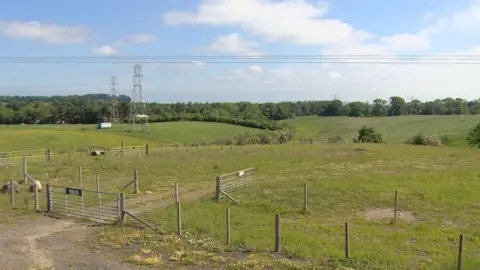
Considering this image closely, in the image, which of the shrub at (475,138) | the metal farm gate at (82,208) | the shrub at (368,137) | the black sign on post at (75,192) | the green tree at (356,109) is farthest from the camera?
the green tree at (356,109)

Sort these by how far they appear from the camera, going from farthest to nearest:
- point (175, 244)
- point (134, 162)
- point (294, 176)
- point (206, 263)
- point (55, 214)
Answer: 1. point (134, 162)
2. point (294, 176)
3. point (55, 214)
4. point (175, 244)
5. point (206, 263)

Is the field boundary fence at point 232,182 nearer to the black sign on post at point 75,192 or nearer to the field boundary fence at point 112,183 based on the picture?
the field boundary fence at point 112,183

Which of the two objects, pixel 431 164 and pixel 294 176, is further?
pixel 431 164

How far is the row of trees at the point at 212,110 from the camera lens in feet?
463

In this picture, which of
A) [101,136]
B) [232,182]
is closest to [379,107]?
[101,136]

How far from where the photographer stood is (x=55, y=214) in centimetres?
1928

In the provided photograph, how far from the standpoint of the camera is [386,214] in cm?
2122

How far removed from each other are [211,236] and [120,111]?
6073 inches

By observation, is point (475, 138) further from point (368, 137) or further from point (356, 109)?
point (356, 109)

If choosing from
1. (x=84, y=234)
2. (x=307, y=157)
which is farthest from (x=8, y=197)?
(x=307, y=157)

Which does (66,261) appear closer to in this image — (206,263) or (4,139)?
(206,263)

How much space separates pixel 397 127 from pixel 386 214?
108 m

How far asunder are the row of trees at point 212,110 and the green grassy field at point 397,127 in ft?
48.3

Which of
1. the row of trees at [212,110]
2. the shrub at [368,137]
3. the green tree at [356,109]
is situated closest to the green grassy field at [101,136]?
the row of trees at [212,110]
